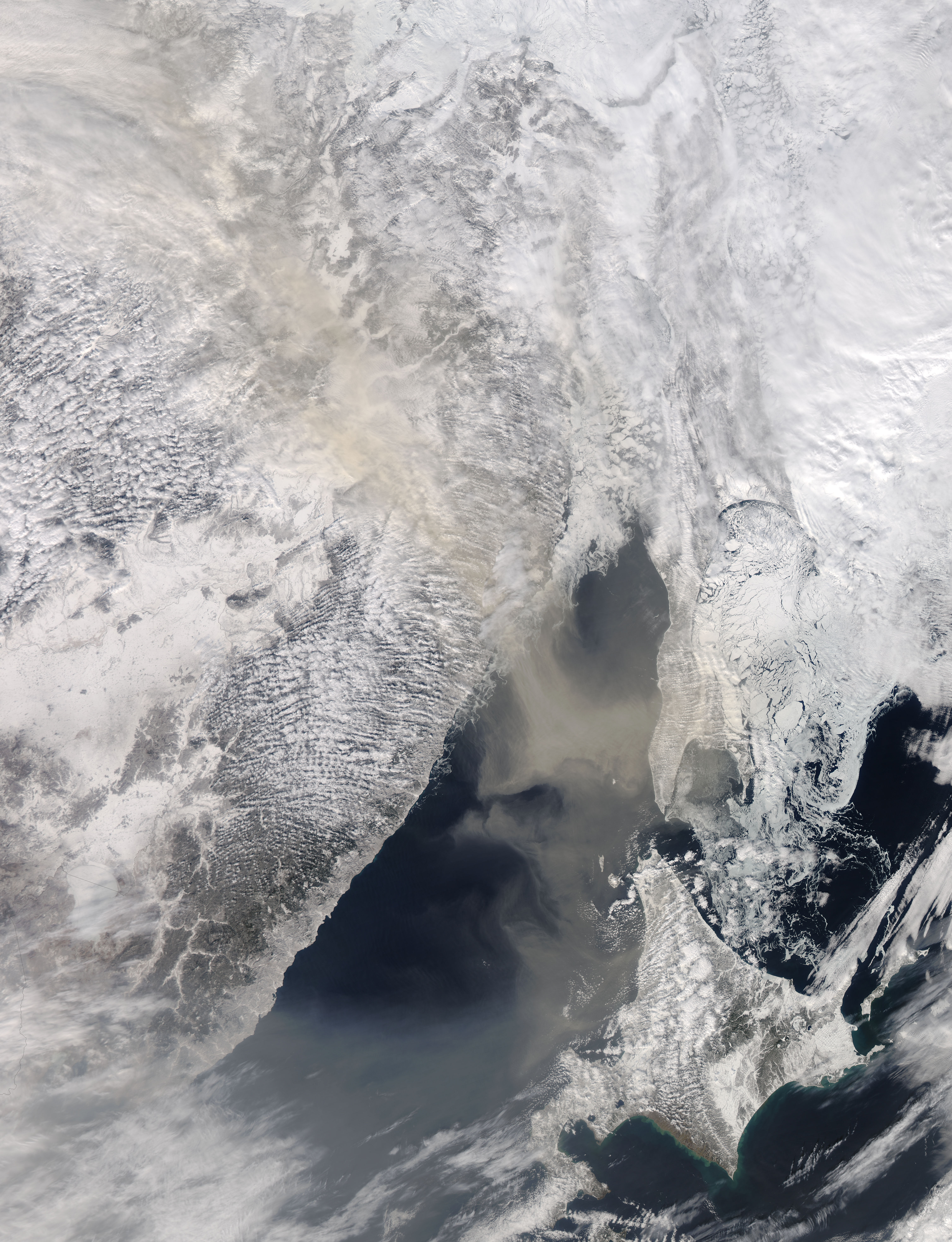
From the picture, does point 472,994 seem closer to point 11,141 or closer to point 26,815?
point 26,815

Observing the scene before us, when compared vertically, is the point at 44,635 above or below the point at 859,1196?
above

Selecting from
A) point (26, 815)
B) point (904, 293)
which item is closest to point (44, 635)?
point (26, 815)

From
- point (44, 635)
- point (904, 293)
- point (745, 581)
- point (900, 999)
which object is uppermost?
point (44, 635)

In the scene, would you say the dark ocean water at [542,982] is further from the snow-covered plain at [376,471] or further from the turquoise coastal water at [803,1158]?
the snow-covered plain at [376,471]

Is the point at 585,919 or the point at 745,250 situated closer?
the point at 745,250

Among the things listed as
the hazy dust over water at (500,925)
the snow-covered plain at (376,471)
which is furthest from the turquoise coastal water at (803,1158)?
the hazy dust over water at (500,925)
